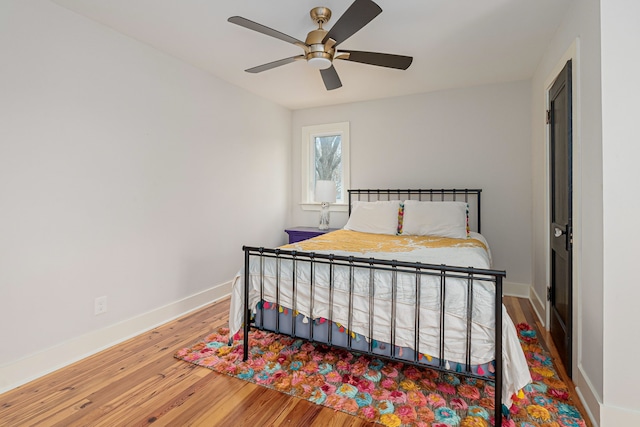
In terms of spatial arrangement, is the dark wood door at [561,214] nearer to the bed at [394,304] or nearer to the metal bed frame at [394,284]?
the bed at [394,304]

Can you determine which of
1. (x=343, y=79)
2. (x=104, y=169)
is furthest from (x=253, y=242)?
(x=343, y=79)

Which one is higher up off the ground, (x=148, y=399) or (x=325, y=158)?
(x=325, y=158)

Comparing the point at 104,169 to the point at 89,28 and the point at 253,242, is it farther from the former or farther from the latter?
the point at 253,242

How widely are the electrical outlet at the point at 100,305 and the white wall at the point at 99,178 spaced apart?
30 mm

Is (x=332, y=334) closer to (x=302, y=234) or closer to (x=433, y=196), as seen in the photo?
(x=302, y=234)

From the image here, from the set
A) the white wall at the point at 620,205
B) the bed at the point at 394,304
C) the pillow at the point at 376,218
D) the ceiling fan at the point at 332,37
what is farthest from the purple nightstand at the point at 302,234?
the white wall at the point at 620,205

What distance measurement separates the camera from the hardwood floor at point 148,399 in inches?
67.1

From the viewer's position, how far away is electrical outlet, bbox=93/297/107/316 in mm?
2475

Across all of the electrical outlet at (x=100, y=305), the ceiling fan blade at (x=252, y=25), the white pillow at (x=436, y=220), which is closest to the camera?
the ceiling fan blade at (x=252, y=25)

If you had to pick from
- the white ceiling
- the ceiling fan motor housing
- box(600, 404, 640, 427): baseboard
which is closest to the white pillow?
the white ceiling

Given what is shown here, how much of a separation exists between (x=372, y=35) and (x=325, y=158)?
92.8 inches

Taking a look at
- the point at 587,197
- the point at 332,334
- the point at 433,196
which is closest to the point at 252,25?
the point at 332,334

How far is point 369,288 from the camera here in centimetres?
196

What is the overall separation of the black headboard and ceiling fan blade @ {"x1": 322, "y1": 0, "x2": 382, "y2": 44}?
2.46 meters
